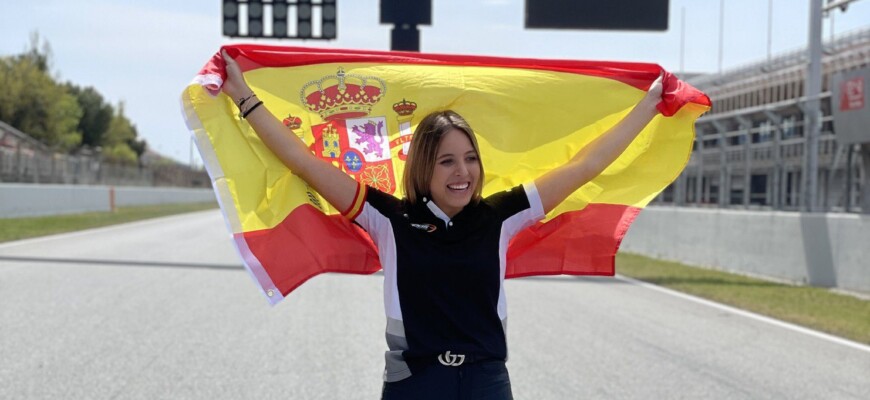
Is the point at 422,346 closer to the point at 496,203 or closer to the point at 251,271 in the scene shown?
the point at 496,203

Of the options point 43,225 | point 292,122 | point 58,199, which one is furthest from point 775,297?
point 58,199

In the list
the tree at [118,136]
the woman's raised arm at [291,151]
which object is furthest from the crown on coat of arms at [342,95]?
the tree at [118,136]

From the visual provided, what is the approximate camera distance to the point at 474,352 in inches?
121

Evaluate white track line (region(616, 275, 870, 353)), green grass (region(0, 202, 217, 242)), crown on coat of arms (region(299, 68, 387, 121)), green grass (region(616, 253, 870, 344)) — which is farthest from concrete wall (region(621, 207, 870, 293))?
green grass (region(0, 202, 217, 242))

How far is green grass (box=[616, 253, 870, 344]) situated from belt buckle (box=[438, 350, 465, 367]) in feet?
25.5

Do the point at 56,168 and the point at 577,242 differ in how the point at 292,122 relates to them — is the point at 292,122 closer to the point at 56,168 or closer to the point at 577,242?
the point at 577,242

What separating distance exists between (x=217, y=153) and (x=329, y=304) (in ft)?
25.9

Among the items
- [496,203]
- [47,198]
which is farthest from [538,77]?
[47,198]

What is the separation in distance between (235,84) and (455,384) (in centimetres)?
144

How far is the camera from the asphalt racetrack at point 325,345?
681 cm

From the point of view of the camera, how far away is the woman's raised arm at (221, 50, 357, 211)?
338 cm

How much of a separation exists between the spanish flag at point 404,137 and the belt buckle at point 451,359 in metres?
0.78

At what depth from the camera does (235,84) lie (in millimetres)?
3646

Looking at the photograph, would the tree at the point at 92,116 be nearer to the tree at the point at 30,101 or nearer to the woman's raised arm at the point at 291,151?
the tree at the point at 30,101
